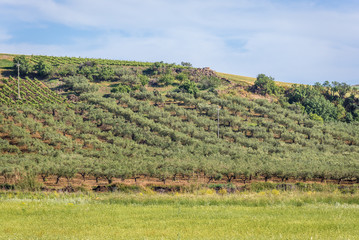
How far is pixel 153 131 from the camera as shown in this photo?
6819cm

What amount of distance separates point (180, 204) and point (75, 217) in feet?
17.4

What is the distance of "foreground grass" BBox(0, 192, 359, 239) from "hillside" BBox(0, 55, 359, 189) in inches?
1103

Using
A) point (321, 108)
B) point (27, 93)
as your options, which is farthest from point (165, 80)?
point (321, 108)

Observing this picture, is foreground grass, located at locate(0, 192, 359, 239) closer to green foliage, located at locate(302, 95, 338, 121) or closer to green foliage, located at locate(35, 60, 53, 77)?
green foliage, located at locate(35, 60, 53, 77)

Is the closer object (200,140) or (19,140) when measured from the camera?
(19,140)

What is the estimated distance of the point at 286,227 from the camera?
423 inches

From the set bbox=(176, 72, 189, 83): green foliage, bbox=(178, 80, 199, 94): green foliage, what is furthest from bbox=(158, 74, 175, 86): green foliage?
bbox=(178, 80, 199, 94): green foliage

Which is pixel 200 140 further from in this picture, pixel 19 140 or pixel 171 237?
pixel 171 237

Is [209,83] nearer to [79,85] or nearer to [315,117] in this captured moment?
[315,117]

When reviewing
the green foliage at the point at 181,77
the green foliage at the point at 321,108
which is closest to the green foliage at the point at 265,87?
the green foliage at the point at 321,108

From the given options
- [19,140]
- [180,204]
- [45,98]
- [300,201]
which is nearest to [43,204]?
[180,204]

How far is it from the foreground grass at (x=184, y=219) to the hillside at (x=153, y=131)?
28010mm

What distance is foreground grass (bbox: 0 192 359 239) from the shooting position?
33.6 ft

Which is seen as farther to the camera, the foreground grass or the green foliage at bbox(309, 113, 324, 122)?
the green foliage at bbox(309, 113, 324, 122)
